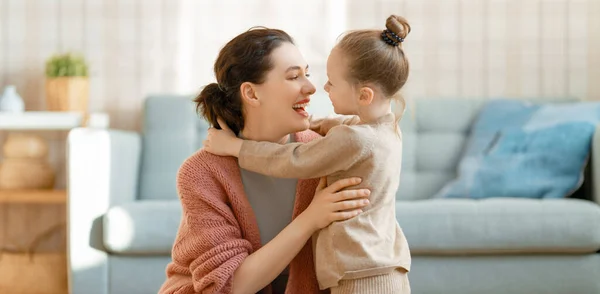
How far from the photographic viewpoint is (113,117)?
11.8 ft

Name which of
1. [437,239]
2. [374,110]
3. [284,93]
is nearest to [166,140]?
[437,239]

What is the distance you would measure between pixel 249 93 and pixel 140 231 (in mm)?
1066

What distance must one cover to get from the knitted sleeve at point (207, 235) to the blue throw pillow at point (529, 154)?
1.58 meters

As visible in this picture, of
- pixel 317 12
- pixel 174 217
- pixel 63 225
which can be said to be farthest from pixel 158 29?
pixel 174 217

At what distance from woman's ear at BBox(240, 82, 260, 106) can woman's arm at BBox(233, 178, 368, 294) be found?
0.86ft

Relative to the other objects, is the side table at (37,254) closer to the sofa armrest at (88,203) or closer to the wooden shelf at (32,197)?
the wooden shelf at (32,197)

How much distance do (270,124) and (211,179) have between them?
0.18m

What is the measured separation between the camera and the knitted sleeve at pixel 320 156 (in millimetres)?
1424

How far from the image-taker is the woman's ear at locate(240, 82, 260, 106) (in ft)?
5.16

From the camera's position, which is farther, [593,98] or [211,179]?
[593,98]

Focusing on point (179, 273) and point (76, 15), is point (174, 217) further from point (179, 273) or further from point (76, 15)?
Result: point (76, 15)

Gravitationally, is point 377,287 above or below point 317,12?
below

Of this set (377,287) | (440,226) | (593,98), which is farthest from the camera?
(593,98)

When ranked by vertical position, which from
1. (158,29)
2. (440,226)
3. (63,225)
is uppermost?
(158,29)
